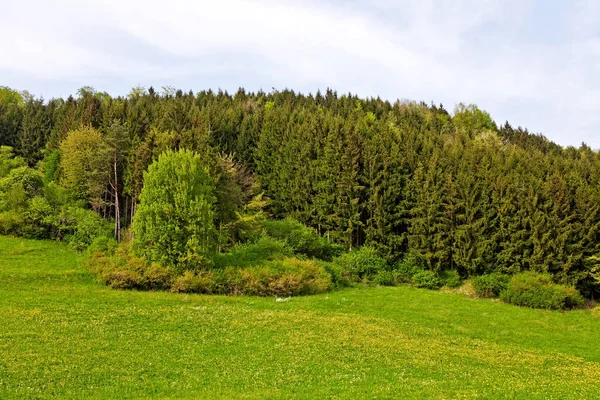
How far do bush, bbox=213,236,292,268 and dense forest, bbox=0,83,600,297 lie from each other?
2537 millimetres

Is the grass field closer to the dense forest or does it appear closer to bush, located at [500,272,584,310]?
bush, located at [500,272,584,310]

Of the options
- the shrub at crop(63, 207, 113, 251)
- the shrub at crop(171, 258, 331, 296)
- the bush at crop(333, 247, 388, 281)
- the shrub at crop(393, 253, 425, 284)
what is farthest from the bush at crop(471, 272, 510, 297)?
the shrub at crop(63, 207, 113, 251)

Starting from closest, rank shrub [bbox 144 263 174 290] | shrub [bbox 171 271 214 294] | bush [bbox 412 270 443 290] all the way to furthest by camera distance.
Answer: shrub [bbox 171 271 214 294] < shrub [bbox 144 263 174 290] < bush [bbox 412 270 443 290]

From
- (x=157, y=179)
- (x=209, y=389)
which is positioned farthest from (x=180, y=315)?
(x=157, y=179)

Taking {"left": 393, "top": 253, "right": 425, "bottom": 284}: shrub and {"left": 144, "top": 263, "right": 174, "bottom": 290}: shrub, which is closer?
{"left": 144, "top": 263, "right": 174, "bottom": 290}: shrub

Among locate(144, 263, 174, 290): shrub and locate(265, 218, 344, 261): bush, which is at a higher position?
locate(265, 218, 344, 261): bush

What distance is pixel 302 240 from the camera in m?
59.6

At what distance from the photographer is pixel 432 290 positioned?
2162 inches

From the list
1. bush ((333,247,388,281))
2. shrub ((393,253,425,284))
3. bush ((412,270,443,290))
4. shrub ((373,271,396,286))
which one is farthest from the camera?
shrub ((393,253,425,284))

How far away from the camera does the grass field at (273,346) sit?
19109 millimetres

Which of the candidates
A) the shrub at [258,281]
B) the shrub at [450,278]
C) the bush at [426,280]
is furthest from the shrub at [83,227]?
the shrub at [450,278]

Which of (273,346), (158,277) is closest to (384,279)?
(158,277)

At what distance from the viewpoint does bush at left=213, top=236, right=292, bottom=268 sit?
48.3 m

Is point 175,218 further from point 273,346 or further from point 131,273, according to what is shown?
point 273,346
